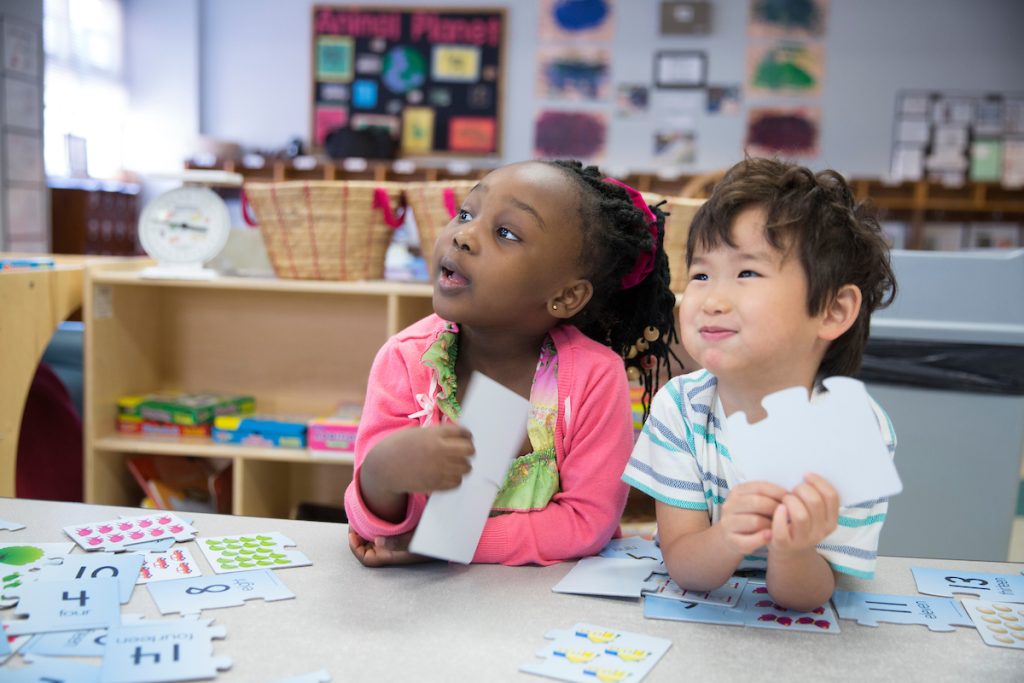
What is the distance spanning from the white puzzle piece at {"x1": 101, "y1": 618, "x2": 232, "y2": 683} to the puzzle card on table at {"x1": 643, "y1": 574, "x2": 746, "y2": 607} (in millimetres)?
414

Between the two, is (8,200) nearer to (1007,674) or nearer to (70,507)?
(70,507)

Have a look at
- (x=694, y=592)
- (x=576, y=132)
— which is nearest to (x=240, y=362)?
(x=694, y=592)

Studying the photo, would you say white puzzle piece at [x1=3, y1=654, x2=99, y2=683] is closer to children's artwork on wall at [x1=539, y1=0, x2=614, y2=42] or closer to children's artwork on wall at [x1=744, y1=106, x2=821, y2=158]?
children's artwork on wall at [x1=744, y1=106, x2=821, y2=158]

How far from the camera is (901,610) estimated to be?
84 cm

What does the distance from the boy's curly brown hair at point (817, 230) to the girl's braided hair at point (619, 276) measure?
192mm

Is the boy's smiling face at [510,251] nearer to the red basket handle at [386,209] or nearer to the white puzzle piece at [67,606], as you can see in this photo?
the white puzzle piece at [67,606]

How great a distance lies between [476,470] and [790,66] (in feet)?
20.4

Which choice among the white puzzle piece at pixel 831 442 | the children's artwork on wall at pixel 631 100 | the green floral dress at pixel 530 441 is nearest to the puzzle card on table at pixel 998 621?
the white puzzle piece at pixel 831 442

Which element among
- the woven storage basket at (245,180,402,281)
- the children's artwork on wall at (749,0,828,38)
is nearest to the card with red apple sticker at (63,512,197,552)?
the woven storage basket at (245,180,402,281)

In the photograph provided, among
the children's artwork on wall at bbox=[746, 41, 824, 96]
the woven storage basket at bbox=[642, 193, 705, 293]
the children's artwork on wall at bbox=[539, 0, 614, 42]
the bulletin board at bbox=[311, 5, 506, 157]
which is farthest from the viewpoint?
the bulletin board at bbox=[311, 5, 506, 157]

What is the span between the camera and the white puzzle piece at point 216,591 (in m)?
0.78

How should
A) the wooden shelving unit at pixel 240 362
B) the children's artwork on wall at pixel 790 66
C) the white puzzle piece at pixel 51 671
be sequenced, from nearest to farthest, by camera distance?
the white puzzle piece at pixel 51 671 < the wooden shelving unit at pixel 240 362 < the children's artwork on wall at pixel 790 66

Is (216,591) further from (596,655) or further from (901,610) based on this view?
(901,610)

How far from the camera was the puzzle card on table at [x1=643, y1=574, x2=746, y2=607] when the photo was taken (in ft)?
2.79
